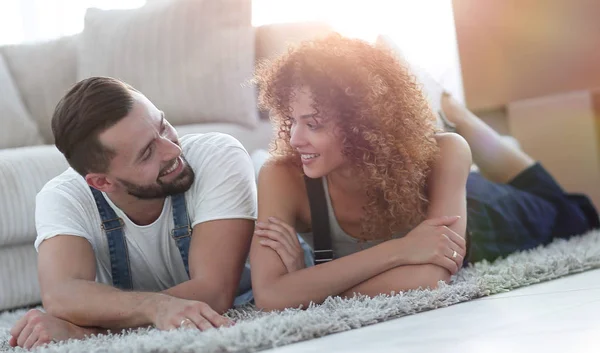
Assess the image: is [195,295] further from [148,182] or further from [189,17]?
[189,17]

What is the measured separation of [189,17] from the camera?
88.3 inches

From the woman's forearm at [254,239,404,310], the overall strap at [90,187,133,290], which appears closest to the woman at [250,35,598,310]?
the woman's forearm at [254,239,404,310]

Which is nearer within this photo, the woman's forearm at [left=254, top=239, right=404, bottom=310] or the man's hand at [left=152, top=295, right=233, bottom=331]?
the man's hand at [left=152, top=295, right=233, bottom=331]

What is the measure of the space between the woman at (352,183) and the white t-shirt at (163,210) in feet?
0.17

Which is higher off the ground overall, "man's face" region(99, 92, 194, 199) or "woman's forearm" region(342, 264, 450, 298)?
"man's face" region(99, 92, 194, 199)

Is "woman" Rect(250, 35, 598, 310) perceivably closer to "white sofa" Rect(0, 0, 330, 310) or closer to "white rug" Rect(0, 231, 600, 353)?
"white rug" Rect(0, 231, 600, 353)

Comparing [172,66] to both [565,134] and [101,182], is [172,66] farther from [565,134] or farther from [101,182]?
[565,134]

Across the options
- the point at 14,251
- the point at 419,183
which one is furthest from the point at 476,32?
the point at 14,251

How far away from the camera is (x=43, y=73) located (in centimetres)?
237

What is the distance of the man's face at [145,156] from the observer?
1.33 metres

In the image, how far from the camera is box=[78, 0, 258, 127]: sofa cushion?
7.00 ft

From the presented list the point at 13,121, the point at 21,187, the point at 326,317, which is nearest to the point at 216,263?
the point at 326,317

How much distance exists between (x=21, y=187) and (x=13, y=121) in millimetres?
512

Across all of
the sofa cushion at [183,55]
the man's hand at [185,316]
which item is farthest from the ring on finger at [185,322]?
the sofa cushion at [183,55]
